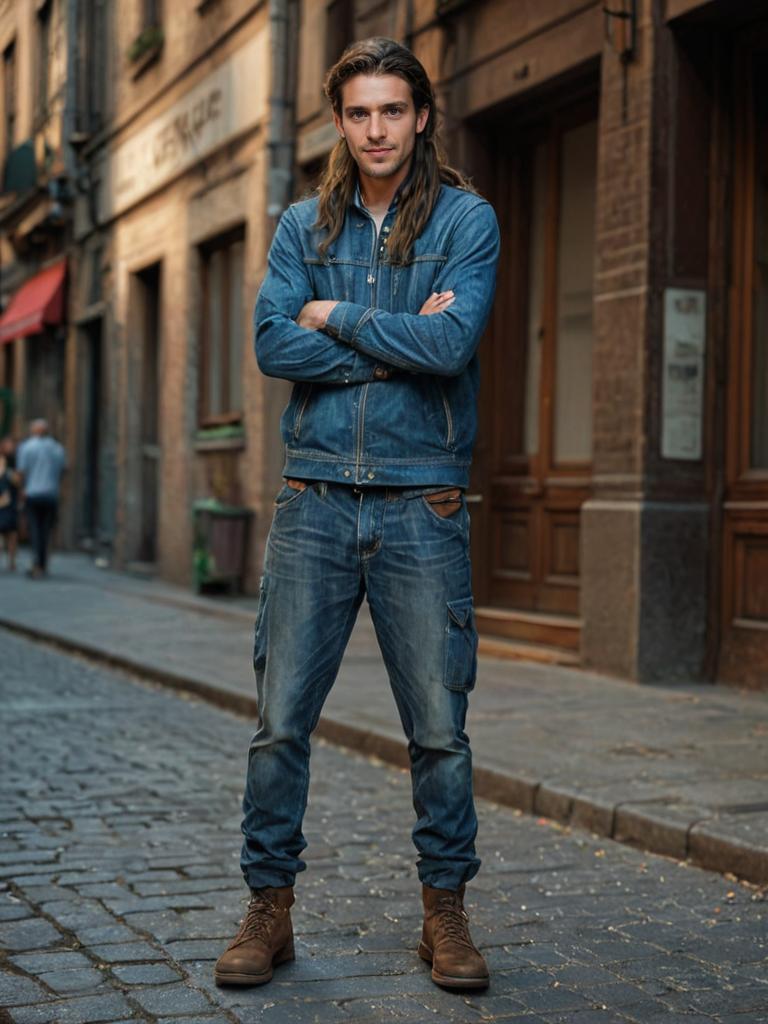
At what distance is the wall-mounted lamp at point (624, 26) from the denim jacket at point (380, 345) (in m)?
5.56

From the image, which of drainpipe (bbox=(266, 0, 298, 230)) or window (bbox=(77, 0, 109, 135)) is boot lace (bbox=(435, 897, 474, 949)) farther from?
window (bbox=(77, 0, 109, 135))

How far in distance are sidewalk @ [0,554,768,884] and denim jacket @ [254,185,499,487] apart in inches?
78.9

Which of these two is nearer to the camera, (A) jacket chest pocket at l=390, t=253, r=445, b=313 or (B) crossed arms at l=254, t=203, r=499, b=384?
(B) crossed arms at l=254, t=203, r=499, b=384

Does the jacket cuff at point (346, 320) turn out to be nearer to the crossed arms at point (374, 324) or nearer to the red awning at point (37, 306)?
the crossed arms at point (374, 324)

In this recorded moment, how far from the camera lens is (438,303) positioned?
11.9ft

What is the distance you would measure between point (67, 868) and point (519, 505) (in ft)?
21.3

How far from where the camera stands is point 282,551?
12.2ft

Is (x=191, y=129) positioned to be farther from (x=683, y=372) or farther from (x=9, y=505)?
(x=683, y=372)

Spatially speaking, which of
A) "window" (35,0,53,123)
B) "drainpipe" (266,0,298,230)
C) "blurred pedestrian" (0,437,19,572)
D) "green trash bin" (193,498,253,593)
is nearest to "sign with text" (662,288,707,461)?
"drainpipe" (266,0,298,230)

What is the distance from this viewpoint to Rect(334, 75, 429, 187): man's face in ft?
11.9

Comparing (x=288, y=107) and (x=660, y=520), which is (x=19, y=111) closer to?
(x=288, y=107)

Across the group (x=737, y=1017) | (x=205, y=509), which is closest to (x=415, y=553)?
(x=737, y=1017)

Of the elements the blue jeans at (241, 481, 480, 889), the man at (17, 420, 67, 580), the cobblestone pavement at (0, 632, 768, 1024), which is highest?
the man at (17, 420, 67, 580)

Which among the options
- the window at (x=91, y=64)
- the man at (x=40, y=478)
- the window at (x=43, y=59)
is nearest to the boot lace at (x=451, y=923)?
the man at (x=40, y=478)
